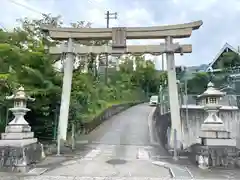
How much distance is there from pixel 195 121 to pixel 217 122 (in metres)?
3.79

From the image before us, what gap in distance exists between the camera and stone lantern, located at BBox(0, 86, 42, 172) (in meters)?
8.52

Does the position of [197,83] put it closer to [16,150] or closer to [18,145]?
[18,145]

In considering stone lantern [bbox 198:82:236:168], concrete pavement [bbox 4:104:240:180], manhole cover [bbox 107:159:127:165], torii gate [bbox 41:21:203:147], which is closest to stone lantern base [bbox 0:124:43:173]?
concrete pavement [bbox 4:104:240:180]

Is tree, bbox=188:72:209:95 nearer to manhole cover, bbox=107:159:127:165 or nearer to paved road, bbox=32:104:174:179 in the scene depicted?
paved road, bbox=32:104:174:179

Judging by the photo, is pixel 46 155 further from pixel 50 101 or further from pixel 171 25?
pixel 171 25

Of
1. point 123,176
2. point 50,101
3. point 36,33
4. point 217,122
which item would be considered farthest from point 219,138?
point 36,33

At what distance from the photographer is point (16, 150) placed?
855cm

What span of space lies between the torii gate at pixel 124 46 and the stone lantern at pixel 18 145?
107 inches

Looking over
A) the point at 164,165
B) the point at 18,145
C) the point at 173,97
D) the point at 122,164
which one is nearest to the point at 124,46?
the point at 173,97

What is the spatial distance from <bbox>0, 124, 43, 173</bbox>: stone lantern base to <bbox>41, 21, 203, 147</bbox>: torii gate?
9.77 feet

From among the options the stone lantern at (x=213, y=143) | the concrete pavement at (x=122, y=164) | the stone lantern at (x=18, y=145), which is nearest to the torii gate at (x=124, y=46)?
the concrete pavement at (x=122, y=164)

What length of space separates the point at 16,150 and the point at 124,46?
6550 mm

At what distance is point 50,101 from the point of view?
13.3m

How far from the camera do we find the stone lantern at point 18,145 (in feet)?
27.9
